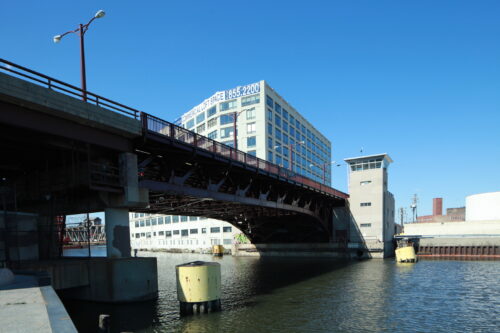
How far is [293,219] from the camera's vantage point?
69.9m

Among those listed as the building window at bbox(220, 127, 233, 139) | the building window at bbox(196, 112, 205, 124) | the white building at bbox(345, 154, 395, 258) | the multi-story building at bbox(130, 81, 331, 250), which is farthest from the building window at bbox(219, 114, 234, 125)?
the white building at bbox(345, 154, 395, 258)

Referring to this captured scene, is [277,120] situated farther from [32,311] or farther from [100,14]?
[32,311]

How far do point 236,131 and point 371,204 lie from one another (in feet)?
127

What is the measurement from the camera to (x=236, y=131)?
9425cm

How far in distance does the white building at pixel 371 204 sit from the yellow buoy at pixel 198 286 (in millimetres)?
52413

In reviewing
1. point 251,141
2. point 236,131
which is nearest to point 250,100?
point 251,141

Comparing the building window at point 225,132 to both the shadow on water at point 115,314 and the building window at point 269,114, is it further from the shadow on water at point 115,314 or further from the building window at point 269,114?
the shadow on water at point 115,314

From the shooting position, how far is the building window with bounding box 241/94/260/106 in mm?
104625

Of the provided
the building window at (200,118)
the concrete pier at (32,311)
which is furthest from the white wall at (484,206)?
the concrete pier at (32,311)

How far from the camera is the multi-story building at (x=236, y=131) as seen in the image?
340 feet

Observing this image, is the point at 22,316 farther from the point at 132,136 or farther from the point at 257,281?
the point at 257,281

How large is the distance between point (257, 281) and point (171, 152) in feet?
57.1

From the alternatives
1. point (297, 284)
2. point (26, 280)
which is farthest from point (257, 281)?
point (26, 280)

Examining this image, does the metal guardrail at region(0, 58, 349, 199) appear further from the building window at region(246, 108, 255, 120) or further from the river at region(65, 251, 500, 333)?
the building window at region(246, 108, 255, 120)
